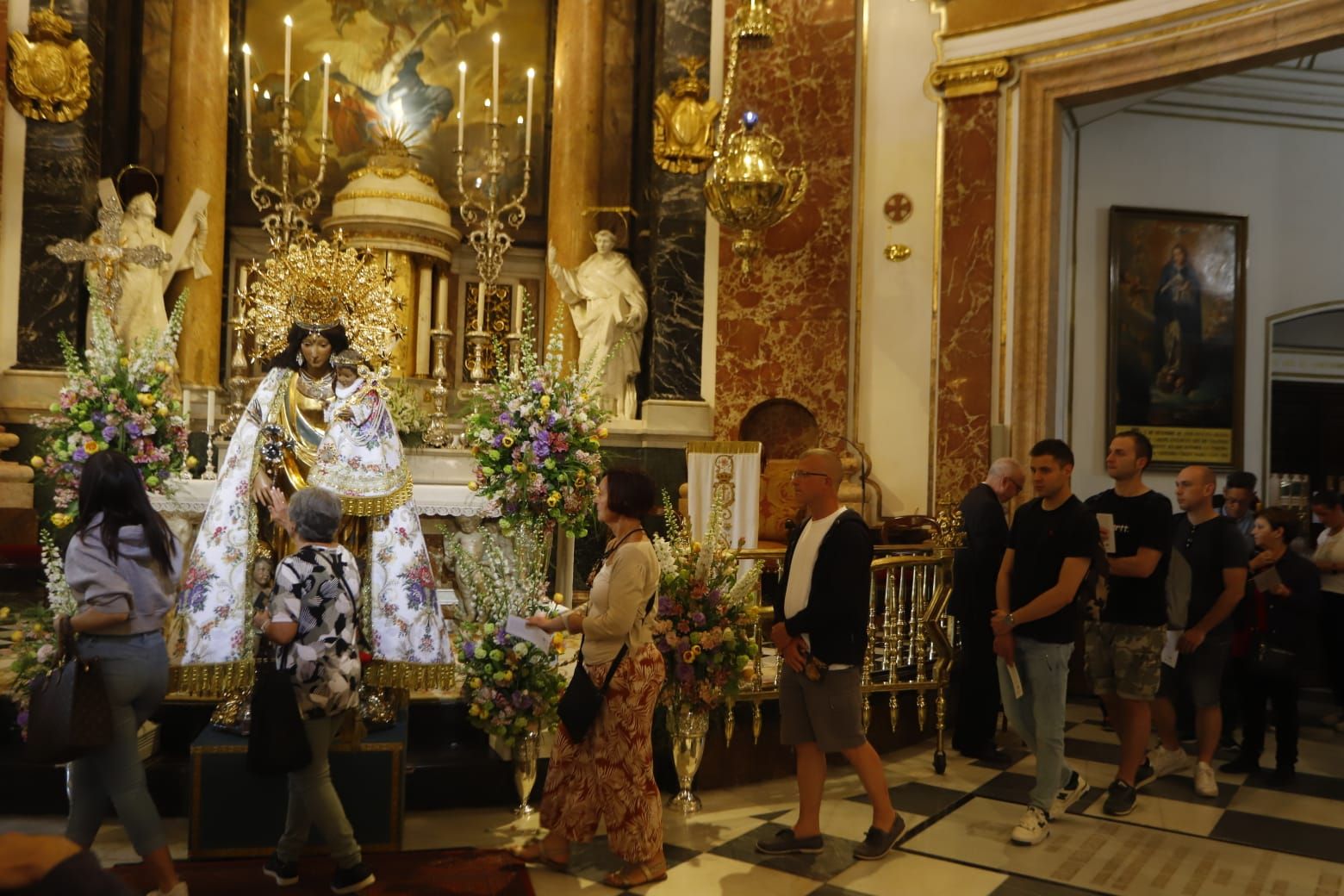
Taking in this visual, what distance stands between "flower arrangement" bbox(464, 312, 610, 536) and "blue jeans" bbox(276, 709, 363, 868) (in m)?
2.35

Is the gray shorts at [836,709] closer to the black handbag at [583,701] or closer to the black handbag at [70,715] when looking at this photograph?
the black handbag at [583,701]

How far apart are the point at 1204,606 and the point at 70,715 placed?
216 inches

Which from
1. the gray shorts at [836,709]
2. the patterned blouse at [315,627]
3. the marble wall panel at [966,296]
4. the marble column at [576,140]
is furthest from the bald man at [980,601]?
the marble column at [576,140]

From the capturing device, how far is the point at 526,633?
514 cm

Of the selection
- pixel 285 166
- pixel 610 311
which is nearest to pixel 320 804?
pixel 285 166

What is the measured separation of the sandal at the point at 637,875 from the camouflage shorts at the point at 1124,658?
2.47 metres

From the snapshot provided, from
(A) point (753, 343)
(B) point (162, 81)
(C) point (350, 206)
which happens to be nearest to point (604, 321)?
(A) point (753, 343)

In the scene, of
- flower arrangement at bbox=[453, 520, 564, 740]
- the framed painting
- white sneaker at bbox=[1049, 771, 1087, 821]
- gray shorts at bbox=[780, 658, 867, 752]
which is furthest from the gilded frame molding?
flower arrangement at bbox=[453, 520, 564, 740]

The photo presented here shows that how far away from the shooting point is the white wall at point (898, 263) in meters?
10.4

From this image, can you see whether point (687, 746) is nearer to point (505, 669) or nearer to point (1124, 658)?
point (505, 669)

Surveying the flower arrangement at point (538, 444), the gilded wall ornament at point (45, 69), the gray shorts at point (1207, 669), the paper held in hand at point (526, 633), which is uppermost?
the gilded wall ornament at point (45, 69)

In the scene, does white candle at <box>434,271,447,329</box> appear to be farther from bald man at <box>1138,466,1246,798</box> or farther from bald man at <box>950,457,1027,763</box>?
bald man at <box>1138,466,1246,798</box>

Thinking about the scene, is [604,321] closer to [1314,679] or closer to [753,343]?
[753,343]

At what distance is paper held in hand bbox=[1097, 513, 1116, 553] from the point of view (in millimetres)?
5547
